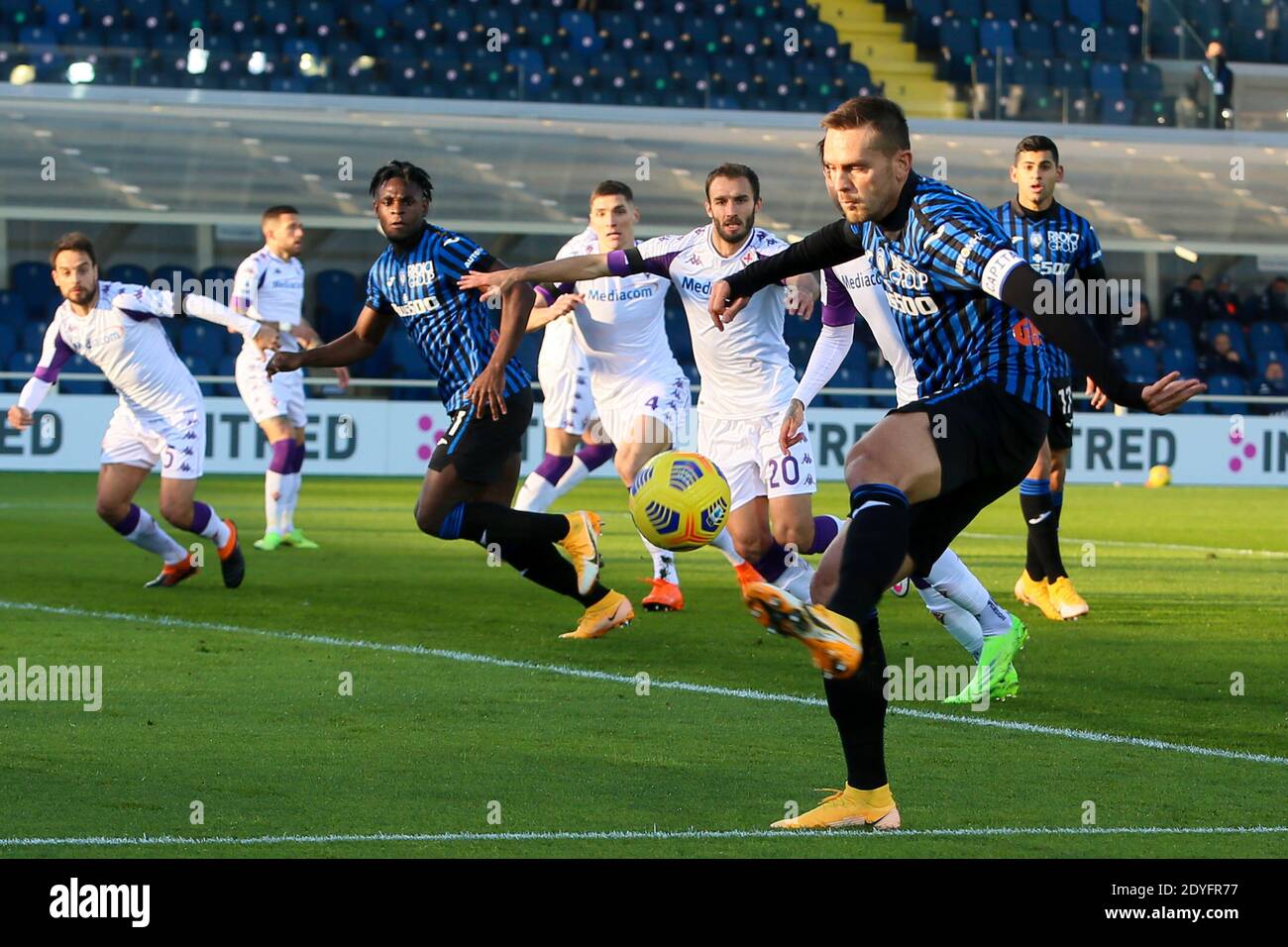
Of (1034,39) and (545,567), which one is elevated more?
(1034,39)

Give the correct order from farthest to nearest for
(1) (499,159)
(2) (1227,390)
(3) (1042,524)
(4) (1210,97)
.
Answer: (4) (1210,97) → (1) (499,159) → (2) (1227,390) → (3) (1042,524)

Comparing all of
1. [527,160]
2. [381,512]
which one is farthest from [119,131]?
[381,512]

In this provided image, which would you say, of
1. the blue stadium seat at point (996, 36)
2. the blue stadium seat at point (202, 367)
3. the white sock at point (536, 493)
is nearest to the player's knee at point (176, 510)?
the white sock at point (536, 493)

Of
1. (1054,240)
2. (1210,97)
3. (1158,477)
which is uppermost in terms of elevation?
(1210,97)

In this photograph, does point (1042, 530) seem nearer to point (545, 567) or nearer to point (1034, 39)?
point (545, 567)

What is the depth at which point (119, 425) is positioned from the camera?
1159cm

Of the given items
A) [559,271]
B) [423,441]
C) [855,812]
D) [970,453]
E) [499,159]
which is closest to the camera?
[855,812]

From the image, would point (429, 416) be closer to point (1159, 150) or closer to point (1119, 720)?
point (1159, 150)

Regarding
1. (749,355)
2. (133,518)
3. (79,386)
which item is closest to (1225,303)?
(79,386)

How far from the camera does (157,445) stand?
1156 centimetres

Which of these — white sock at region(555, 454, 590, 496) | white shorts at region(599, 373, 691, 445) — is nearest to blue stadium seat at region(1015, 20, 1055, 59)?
white sock at region(555, 454, 590, 496)

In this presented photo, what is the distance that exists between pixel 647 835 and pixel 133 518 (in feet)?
22.6

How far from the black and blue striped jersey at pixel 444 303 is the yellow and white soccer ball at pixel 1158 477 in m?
16.5

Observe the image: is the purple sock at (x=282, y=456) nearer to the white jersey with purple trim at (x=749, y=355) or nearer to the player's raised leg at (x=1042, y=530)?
the white jersey with purple trim at (x=749, y=355)
